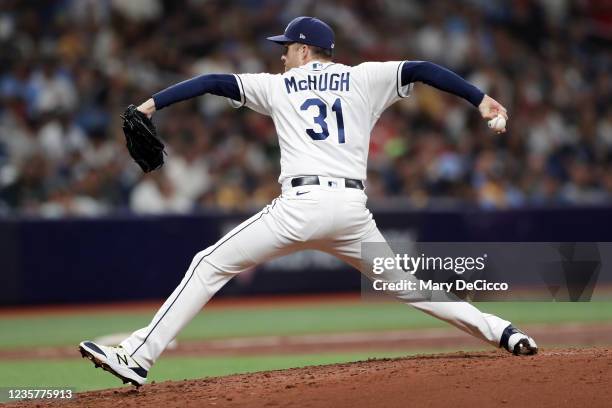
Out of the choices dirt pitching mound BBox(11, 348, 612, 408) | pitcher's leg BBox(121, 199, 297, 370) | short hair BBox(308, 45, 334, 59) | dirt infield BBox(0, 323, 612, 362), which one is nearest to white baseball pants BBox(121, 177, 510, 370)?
pitcher's leg BBox(121, 199, 297, 370)

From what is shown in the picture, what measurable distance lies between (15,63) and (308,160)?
28.7ft

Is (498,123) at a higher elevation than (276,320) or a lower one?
higher

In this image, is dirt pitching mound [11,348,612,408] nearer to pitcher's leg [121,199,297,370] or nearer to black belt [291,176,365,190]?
pitcher's leg [121,199,297,370]

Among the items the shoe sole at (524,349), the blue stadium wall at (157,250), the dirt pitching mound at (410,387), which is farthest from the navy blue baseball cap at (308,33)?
the blue stadium wall at (157,250)

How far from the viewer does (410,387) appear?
512 centimetres

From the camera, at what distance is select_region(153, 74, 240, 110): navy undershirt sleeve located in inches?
214

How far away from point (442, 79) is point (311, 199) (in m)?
0.98

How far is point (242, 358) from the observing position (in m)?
8.67

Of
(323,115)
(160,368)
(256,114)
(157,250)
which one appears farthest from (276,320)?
(323,115)

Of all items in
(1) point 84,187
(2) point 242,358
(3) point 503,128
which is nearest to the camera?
(3) point 503,128

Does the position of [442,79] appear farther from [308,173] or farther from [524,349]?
[524,349]

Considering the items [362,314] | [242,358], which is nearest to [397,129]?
[362,314]

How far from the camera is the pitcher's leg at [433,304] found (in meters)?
5.54

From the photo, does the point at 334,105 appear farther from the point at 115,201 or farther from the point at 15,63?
the point at 15,63
